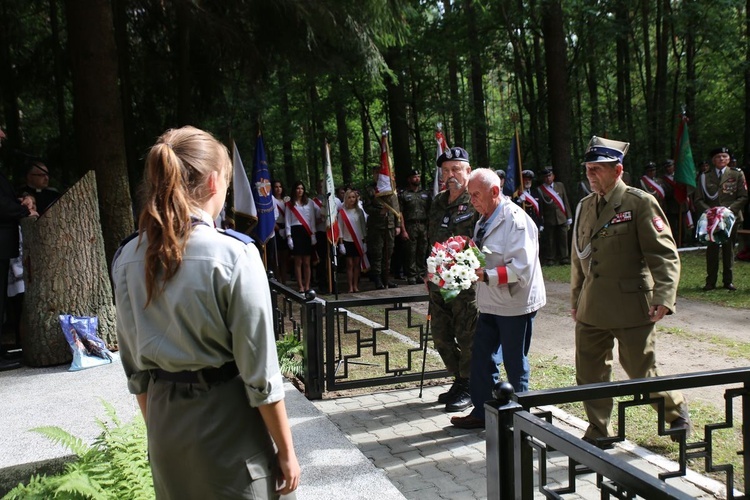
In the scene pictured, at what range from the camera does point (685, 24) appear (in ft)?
62.9

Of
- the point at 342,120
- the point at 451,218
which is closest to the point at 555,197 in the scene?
the point at 451,218

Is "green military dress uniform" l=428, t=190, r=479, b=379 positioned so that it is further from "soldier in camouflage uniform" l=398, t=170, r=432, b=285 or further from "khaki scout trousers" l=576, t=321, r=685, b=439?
"soldier in camouflage uniform" l=398, t=170, r=432, b=285

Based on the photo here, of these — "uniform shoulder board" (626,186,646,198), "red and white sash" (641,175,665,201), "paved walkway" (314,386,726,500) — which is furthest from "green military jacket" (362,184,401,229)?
"uniform shoulder board" (626,186,646,198)

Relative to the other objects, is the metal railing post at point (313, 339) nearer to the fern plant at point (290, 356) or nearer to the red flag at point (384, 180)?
the fern plant at point (290, 356)

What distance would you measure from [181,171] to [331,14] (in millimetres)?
8022

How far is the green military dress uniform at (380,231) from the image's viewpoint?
1322 cm

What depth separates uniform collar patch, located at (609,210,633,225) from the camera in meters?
4.36

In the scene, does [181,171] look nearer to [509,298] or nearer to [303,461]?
[303,461]

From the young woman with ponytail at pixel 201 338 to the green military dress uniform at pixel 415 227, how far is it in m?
11.8

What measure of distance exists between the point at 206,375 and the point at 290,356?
5001mm

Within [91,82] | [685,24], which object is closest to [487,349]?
[91,82]

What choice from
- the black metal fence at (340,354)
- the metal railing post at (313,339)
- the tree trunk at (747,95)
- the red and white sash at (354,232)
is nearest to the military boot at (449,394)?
the black metal fence at (340,354)

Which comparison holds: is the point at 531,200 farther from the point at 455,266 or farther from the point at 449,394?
the point at 455,266

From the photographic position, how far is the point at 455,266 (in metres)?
4.55
